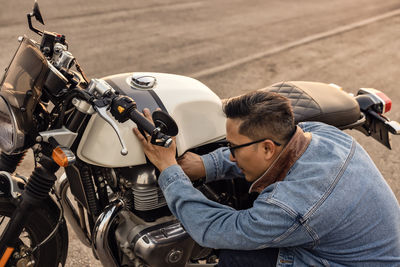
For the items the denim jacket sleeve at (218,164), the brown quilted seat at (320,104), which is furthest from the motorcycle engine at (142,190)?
the brown quilted seat at (320,104)

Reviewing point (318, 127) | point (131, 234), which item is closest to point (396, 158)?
point (318, 127)

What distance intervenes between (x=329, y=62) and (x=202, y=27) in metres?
2.22

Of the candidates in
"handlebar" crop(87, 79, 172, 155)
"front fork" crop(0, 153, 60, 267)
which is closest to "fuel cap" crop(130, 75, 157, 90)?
"handlebar" crop(87, 79, 172, 155)

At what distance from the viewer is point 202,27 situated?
7.88 m

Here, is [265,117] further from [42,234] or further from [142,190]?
[42,234]

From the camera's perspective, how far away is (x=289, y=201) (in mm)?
1872

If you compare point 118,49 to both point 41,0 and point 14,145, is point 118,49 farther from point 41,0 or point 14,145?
point 14,145

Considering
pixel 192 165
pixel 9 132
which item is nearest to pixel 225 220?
pixel 192 165

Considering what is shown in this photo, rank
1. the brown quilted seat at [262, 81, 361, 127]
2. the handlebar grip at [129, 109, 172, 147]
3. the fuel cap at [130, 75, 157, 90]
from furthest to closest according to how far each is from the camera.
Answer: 1. the brown quilted seat at [262, 81, 361, 127]
2. the fuel cap at [130, 75, 157, 90]
3. the handlebar grip at [129, 109, 172, 147]

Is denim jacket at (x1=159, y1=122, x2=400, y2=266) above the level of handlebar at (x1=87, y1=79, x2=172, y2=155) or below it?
below

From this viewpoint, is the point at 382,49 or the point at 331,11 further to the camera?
the point at 331,11

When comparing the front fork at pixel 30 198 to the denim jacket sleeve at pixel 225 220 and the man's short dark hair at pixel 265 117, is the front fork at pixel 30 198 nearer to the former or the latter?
the denim jacket sleeve at pixel 225 220

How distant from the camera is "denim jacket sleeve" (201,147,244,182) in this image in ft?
7.59

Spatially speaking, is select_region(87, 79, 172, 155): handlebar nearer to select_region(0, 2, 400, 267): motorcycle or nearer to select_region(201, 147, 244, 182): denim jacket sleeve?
select_region(0, 2, 400, 267): motorcycle
